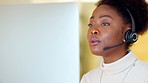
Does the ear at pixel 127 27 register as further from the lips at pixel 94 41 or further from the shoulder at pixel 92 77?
the shoulder at pixel 92 77

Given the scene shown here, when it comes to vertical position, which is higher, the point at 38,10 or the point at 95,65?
the point at 38,10

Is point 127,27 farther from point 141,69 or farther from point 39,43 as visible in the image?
point 39,43

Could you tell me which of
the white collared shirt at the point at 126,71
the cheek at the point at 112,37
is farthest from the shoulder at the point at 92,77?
the cheek at the point at 112,37

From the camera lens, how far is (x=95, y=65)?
1.17 m

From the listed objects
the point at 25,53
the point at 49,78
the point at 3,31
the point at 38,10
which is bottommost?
the point at 49,78

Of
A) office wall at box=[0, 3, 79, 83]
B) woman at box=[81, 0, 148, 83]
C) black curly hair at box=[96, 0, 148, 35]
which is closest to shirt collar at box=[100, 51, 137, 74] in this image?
woman at box=[81, 0, 148, 83]

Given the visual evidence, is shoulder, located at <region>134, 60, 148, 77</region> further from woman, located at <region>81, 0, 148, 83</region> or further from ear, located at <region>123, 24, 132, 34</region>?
ear, located at <region>123, 24, 132, 34</region>

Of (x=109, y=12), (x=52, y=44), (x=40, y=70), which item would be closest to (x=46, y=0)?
(x=52, y=44)

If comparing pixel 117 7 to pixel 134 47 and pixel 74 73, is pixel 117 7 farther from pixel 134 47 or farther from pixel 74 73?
pixel 74 73

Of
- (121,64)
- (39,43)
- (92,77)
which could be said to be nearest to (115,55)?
(121,64)

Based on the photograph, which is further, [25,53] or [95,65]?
[25,53]

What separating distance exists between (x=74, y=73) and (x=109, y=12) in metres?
0.46

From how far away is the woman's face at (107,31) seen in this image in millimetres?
893

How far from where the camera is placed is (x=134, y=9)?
91 cm
